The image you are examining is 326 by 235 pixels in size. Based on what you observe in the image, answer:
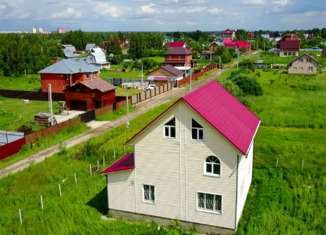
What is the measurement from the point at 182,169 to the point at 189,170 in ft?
1.06

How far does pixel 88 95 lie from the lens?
39000 millimetres

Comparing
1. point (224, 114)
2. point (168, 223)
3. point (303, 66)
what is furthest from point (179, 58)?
point (168, 223)

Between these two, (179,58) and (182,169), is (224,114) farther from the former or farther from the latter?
(179,58)

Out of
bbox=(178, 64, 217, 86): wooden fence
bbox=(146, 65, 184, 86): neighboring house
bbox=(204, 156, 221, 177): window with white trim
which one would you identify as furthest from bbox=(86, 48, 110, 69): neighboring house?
bbox=(204, 156, 221, 177): window with white trim

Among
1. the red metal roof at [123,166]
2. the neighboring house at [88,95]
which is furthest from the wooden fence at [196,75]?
the red metal roof at [123,166]

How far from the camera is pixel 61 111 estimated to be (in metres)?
37.6

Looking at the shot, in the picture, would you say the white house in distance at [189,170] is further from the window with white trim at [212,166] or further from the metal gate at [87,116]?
the metal gate at [87,116]

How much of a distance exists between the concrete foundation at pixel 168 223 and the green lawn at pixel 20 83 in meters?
45.2

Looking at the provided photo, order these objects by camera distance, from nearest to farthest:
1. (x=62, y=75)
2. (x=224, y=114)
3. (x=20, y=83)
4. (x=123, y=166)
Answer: (x=224, y=114) → (x=123, y=166) → (x=62, y=75) → (x=20, y=83)

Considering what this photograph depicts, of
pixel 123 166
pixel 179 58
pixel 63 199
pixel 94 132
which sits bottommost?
pixel 63 199

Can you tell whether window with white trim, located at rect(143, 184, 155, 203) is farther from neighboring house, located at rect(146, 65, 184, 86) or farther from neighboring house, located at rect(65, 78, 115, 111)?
neighboring house, located at rect(146, 65, 184, 86)

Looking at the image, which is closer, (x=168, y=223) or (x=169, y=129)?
(x=169, y=129)

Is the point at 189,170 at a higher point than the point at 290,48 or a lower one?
lower

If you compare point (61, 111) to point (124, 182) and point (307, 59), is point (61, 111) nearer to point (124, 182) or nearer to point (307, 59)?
point (124, 182)
